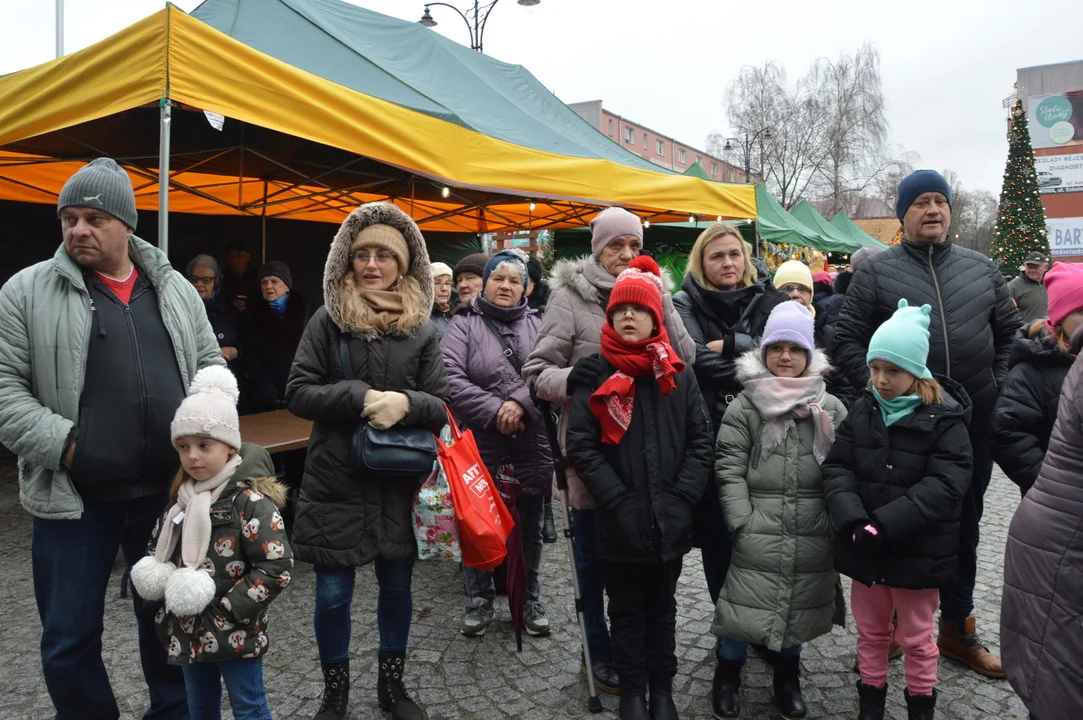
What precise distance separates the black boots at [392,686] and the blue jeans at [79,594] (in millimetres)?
890

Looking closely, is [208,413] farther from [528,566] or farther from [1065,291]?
[1065,291]

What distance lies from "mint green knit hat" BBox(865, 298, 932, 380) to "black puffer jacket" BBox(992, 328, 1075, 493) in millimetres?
433

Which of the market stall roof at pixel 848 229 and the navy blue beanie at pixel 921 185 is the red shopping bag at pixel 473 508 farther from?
the market stall roof at pixel 848 229

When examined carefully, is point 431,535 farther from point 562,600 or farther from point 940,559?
point 940,559

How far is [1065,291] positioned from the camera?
2.71 meters

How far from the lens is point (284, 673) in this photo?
322 centimetres

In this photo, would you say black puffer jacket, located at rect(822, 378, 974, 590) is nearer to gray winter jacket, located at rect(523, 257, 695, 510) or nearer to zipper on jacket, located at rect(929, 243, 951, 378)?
zipper on jacket, located at rect(929, 243, 951, 378)

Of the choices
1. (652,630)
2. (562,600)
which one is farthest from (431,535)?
(562,600)

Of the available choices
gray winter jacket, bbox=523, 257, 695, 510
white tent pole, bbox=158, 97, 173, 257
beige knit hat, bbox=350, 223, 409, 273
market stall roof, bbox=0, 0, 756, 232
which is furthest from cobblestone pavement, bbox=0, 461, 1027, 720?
market stall roof, bbox=0, 0, 756, 232

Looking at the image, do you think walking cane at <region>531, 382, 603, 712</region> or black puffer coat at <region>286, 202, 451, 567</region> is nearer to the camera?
black puffer coat at <region>286, 202, 451, 567</region>

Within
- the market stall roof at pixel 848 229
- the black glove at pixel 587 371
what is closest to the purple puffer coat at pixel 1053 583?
the black glove at pixel 587 371

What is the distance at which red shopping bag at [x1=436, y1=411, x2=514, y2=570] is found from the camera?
111 inches

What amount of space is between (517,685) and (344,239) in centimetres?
206

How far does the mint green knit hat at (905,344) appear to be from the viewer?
2625mm
